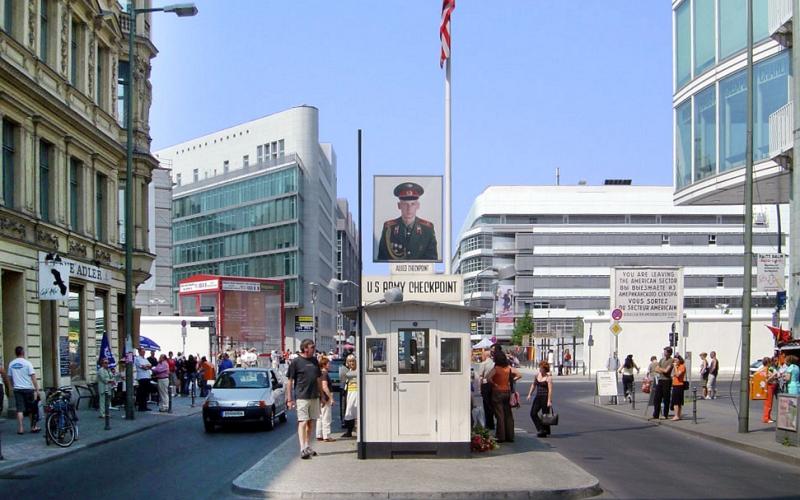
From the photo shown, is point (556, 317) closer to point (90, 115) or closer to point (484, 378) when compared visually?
point (90, 115)

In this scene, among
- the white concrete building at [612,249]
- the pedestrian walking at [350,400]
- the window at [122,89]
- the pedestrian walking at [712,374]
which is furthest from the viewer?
the white concrete building at [612,249]

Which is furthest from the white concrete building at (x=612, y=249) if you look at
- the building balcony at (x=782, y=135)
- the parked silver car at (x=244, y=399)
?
the parked silver car at (x=244, y=399)

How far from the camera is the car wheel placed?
920 inches

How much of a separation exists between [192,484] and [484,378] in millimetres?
8428

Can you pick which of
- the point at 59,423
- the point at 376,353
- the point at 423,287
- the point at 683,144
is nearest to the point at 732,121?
the point at 683,144

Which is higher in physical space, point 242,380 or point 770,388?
point 242,380

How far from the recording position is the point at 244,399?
2312 cm

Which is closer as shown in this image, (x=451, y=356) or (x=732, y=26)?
(x=451, y=356)

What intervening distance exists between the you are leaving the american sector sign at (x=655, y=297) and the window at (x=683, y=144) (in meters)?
4.50

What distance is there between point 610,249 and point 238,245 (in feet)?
127

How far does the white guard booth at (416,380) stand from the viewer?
15.7 m

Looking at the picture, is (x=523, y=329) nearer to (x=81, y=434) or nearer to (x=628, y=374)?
(x=628, y=374)

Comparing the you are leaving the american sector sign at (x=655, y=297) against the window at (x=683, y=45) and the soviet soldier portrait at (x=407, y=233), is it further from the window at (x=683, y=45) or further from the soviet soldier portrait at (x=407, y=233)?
the soviet soldier portrait at (x=407, y=233)

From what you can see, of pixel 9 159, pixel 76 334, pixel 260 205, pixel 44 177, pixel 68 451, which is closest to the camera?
pixel 68 451
